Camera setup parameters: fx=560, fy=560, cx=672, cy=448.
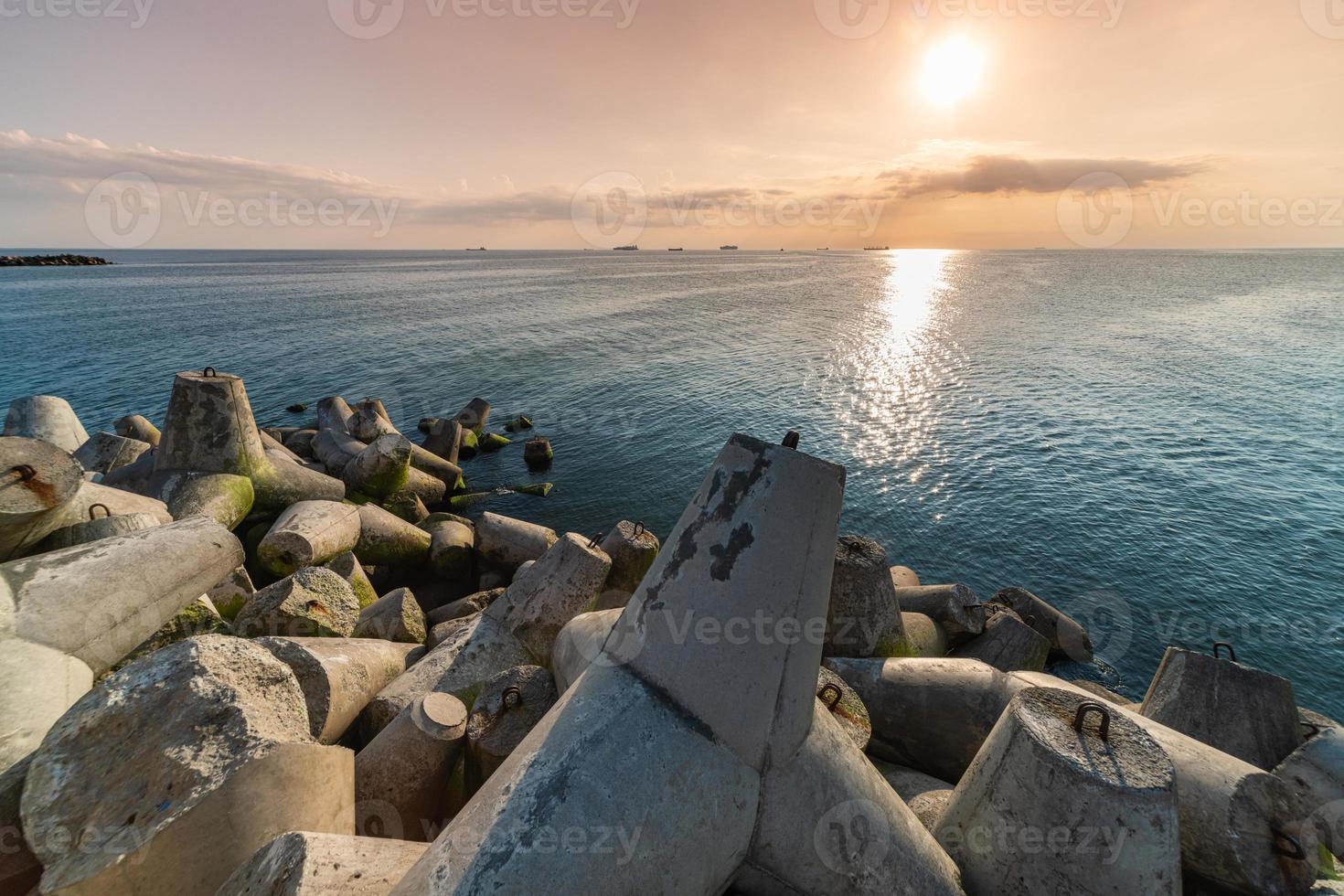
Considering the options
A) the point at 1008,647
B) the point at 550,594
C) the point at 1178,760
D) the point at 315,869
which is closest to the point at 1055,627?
the point at 1008,647

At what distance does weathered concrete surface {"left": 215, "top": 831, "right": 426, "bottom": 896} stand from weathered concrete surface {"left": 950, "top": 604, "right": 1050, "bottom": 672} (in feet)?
29.2

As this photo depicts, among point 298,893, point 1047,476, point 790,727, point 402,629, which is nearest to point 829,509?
point 790,727

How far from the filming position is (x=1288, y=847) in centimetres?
394

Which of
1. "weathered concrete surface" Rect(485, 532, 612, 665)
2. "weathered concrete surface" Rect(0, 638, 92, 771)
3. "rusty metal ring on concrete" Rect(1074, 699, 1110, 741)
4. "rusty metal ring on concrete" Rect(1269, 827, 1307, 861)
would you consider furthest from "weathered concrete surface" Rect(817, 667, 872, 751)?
"weathered concrete surface" Rect(0, 638, 92, 771)

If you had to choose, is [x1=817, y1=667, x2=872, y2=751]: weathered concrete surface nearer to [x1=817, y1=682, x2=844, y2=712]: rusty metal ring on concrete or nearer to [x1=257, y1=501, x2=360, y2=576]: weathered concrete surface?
[x1=817, y1=682, x2=844, y2=712]: rusty metal ring on concrete

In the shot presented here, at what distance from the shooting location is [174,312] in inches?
2082

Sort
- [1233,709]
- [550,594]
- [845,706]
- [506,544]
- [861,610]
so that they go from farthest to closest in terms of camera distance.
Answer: [506,544]
[861,610]
[550,594]
[1233,709]
[845,706]

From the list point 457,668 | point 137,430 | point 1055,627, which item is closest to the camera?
point 457,668

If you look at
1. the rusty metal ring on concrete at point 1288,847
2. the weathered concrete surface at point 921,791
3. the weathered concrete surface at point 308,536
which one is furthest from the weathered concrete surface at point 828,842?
the weathered concrete surface at point 308,536

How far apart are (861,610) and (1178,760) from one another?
3.40 meters

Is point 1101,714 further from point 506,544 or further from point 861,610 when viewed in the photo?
point 506,544

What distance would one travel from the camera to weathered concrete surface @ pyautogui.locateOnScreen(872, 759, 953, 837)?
4535 mm

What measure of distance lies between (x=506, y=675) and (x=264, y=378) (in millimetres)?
32124

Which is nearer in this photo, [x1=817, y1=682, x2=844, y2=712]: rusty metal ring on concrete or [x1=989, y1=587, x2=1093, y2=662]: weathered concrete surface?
[x1=817, y1=682, x2=844, y2=712]: rusty metal ring on concrete
